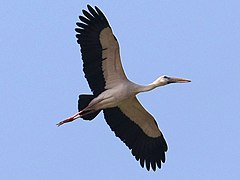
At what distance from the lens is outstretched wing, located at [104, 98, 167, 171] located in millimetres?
21156

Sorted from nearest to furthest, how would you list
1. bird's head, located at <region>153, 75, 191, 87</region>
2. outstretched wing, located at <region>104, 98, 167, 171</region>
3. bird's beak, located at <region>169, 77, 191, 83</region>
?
bird's head, located at <region>153, 75, 191, 87</region> < bird's beak, located at <region>169, 77, 191, 83</region> < outstretched wing, located at <region>104, 98, 167, 171</region>

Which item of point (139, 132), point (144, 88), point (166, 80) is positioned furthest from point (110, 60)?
point (139, 132)

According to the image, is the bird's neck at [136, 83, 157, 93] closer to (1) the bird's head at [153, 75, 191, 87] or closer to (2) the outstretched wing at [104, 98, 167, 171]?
(1) the bird's head at [153, 75, 191, 87]

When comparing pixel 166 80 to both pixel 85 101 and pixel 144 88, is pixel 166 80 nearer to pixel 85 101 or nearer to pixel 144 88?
pixel 144 88

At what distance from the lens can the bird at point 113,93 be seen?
20.2 m

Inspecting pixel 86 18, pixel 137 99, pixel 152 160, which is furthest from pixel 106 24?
pixel 152 160

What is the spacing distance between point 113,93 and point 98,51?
99 centimetres

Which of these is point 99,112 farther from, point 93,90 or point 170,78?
point 170,78

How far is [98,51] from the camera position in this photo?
2034 cm

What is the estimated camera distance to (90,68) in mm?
20406

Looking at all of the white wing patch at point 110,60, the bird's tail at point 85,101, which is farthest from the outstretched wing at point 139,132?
the white wing patch at point 110,60

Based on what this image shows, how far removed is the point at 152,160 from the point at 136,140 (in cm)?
60

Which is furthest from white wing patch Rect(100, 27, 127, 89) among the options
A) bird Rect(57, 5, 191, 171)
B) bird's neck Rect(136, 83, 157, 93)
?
bird's neck Rect(136, 83, 157, 93)

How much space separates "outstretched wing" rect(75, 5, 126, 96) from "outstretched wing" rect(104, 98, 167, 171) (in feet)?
2.66
